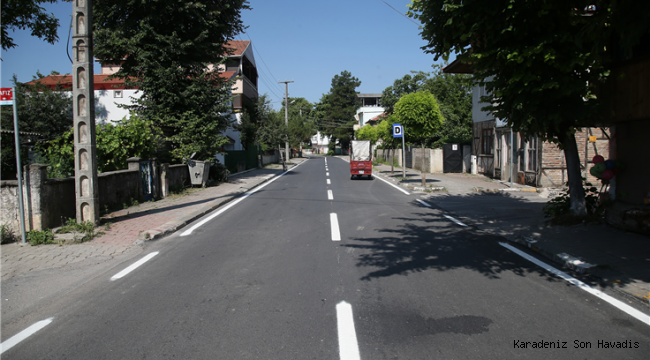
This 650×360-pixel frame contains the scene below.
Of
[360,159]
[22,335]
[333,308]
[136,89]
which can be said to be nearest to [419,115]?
[360,159]

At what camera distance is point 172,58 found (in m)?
18.8

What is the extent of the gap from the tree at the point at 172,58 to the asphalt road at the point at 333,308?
39.7ft

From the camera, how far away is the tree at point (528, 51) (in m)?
6.66

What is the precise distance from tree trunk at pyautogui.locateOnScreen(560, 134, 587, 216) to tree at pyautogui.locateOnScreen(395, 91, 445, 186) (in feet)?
38.2

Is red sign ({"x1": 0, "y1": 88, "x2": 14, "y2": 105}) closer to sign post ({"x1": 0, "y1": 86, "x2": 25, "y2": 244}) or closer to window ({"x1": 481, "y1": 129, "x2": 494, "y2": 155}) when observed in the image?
sign post ({"x1": 0, "y1": 86, "x2": 25, "y2": 244})

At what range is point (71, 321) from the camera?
4.16 metres

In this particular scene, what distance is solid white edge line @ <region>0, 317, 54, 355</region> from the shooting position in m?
3.65

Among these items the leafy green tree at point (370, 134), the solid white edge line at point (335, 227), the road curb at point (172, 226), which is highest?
the leafy green tree at point (370, 134)

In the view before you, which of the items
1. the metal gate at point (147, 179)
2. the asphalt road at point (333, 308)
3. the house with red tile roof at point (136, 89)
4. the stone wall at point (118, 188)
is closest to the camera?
the asphalt road at point (333, 308)

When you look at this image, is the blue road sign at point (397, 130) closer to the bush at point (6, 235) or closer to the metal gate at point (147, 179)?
the metal gate at point (147, 179)

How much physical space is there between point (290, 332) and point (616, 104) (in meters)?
7.84

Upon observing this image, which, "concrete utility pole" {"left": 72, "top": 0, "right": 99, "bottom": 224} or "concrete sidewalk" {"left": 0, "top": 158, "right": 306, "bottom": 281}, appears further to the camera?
"concrete utility pole" {"left": 72, "top": 0, "right": 99, "bottom": 224}

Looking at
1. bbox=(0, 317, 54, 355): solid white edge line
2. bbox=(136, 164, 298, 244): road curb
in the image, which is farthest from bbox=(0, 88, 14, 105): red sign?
bbox=(0, 317, 54, 355): solid white edge line

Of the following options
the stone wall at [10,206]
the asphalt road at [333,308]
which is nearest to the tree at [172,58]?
the stone wall at [10,206]
